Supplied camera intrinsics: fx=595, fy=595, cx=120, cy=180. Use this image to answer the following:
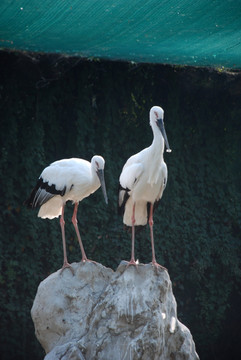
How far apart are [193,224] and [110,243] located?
1.11 m

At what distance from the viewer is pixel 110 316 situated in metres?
4.66

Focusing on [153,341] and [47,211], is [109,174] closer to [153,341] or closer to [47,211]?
[47,211]

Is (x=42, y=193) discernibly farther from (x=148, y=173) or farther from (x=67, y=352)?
(x=67, y=352)

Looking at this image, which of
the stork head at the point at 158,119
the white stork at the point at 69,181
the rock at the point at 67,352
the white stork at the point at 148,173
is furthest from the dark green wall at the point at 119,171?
the rock at the point at 67,352

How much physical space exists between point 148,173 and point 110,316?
1.37 meters

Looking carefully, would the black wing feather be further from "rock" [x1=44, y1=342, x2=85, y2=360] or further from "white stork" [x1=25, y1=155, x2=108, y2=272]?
"rock" [x1=44, y1=342, x2=85, y2=360]

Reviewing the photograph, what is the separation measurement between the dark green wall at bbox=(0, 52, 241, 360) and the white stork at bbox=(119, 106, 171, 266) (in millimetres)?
1337

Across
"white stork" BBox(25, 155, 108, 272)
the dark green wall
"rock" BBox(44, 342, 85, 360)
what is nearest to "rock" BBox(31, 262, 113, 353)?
"rock" BBox(44, 342, 85, 360)

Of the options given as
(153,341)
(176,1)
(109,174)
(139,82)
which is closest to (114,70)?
(139,82)

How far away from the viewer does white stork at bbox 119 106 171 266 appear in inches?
209

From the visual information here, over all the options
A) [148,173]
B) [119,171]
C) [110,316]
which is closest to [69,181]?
[148,173]

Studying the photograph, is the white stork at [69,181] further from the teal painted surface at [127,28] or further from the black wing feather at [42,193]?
the teal painted surface at [127,28]

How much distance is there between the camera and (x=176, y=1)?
4590mm

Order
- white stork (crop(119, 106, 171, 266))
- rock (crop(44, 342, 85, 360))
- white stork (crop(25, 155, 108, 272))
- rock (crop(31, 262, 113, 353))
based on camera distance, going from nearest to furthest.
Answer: rock (crop(44, 342, 85, 360)) → rock (crop(31, 262, 113, 353)) → white stork (crop(119, 106, 171, 266)) → white stork (crop(25, 155, 108, 272))
